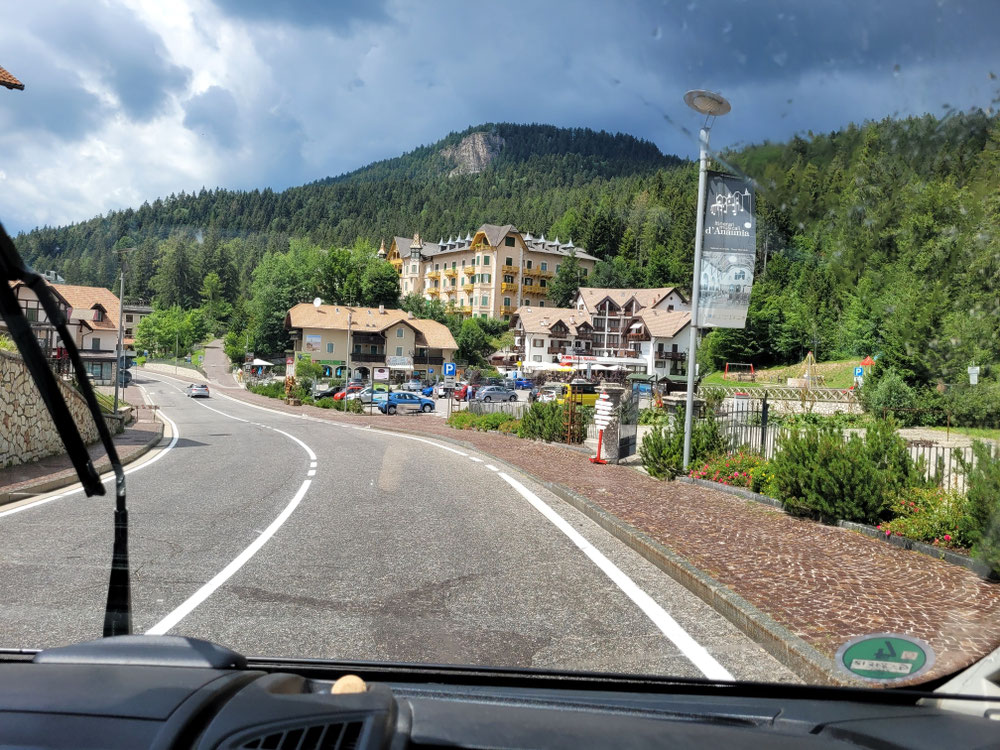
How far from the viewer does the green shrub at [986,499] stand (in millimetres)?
2779

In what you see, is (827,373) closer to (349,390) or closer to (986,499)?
(986,499)

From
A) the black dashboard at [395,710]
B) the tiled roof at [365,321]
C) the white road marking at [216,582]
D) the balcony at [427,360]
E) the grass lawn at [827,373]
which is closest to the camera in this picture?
the black dashboard at [395,710]

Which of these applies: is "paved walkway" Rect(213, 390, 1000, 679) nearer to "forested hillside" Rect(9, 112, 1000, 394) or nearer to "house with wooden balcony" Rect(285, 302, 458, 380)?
"forested hillside" Rect(9, 112, 1000, 394)

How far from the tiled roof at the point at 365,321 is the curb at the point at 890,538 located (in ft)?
225

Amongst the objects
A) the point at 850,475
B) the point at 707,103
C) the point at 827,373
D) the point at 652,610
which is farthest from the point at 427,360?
the point at 707,103

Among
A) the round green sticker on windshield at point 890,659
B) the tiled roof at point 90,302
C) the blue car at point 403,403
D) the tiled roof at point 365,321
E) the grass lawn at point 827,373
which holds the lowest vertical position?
the blue car at point 403,403

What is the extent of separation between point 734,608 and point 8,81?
460 centimetres

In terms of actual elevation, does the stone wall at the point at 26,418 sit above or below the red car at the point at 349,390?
above

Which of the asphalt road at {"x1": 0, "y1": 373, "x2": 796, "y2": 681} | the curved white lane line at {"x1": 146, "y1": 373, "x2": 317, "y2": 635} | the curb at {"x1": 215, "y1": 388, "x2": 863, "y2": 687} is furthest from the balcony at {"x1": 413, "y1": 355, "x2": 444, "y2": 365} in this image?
the curved white lane line at {"x1": 146, "y1": 373, "x2": 317, "y2": 635}

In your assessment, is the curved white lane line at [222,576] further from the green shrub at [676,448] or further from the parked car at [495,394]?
the parked car at [495,394]

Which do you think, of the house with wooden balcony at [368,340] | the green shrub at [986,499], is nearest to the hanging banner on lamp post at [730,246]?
the green shrub at [986,499]

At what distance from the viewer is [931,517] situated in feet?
21.8

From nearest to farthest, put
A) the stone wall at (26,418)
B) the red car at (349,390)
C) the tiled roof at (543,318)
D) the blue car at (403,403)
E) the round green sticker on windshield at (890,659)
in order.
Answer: the stone wall at (26,418), the round green sticker on windshield at (890,659), the blue car at (403,403), the red car at (349,390), the tiled roof at (543,318)

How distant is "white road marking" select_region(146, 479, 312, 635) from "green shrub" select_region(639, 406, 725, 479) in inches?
319
